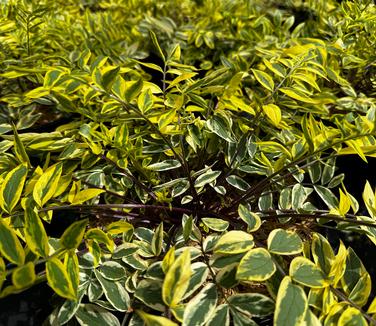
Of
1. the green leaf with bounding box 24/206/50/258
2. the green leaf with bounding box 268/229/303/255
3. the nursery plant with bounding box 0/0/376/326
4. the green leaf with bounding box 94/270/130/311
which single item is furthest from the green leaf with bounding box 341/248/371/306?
the green leaf with bounding box 24/206/50/258

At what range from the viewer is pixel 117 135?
2.44 ft

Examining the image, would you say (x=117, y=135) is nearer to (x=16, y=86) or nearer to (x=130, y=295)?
(x=130, y=295)

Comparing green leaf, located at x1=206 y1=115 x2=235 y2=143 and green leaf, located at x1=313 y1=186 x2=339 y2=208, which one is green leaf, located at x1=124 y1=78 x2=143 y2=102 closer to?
green leaf, located at x1=206 y1=115 x2=235 y2=143

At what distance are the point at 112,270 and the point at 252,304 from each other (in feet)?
0.76

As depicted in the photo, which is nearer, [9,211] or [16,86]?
[9,211]

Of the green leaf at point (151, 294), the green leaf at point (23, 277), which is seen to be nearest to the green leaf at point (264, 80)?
the green leaf at point (151, 294)

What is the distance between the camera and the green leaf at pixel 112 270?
2.02 feet

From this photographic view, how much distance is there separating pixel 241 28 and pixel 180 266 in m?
1.13

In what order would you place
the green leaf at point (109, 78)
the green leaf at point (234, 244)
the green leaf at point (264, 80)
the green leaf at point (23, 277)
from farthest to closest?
the green leaf at point (264, 80)
the green leaf at point (109, 78)
the green leaf at point (234, 244)
the green leaf at point (23, 277)

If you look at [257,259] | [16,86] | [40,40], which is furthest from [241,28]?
[257,259]

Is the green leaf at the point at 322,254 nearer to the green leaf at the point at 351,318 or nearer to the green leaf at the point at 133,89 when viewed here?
the green leaf at the point at 351,318

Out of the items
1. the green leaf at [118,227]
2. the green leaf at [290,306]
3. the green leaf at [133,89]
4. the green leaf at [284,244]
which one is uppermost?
the green leaf at [133,89]

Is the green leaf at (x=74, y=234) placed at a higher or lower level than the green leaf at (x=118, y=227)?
higher

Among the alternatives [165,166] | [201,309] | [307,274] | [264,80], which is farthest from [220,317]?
[264,80]
